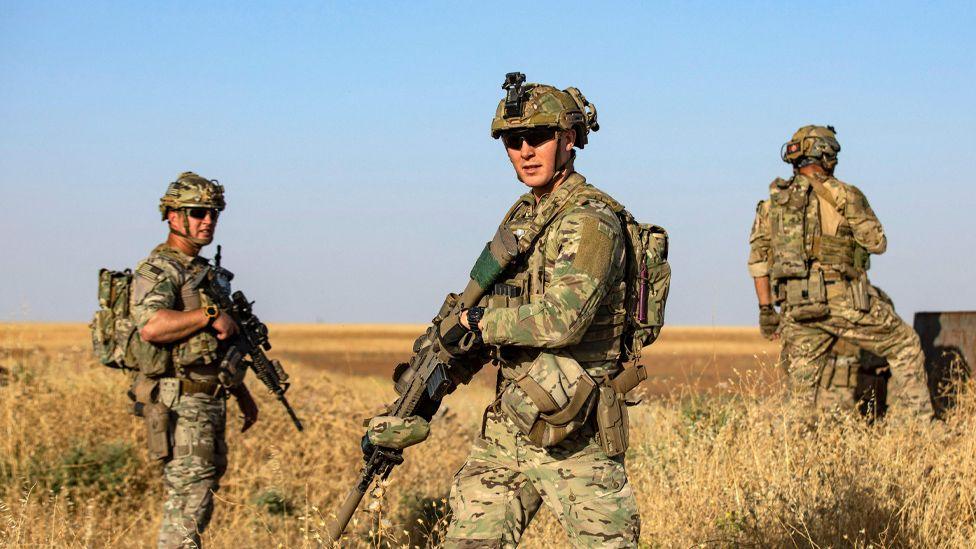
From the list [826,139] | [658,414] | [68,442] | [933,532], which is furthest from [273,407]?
[933,532]

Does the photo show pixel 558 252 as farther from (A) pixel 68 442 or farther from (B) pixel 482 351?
(A) pixel 68 442

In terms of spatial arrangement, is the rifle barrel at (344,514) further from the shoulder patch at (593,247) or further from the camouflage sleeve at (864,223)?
the camouflage sleeve at (864,223)

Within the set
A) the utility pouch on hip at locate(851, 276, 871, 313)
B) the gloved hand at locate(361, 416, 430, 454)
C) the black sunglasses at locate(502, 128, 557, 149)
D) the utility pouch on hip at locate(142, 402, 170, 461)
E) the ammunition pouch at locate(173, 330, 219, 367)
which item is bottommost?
the utility pouch on hip at locate(142, 402, 170, 461)

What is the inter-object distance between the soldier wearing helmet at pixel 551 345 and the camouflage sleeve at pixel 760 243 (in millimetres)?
5241

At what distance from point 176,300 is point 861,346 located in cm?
567

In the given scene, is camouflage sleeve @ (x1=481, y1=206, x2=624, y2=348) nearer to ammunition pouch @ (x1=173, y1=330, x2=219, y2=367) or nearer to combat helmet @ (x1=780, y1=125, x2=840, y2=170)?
ammunition pouch @ (x1=173, y1=330, x2=219, y2=367)

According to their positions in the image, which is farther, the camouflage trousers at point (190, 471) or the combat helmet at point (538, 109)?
the camouflage trousers at point (190, 471)

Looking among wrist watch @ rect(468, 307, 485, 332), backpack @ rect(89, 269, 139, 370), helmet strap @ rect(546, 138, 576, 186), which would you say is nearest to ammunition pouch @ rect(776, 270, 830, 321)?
helmet strap @ rect(546, 138, 576, 186)

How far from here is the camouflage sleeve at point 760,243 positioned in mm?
9547

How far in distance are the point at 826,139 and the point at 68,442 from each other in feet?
23.2

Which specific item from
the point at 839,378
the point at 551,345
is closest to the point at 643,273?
the point at 551,345

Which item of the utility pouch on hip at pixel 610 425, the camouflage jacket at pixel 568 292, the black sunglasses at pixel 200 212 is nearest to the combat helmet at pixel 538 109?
the camouflage jacket at pixel 568 292

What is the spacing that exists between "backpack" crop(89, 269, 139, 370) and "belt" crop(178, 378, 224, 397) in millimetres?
405

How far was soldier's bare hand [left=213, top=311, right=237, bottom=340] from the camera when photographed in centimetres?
683
